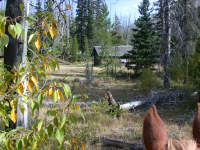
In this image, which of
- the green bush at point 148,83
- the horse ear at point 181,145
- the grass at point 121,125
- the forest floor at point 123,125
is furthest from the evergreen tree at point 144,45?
the horse ear at point 181,145

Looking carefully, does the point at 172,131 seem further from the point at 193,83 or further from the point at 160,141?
the point at 160,141

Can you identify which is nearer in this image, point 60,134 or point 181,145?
point 181,145

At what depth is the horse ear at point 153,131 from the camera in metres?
1.07

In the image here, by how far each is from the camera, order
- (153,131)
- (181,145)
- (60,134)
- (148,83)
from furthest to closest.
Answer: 1. (148,83)
2. (60,134)
3. (181,145)
4. (153,131)

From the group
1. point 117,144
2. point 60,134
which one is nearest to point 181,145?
point 60,134

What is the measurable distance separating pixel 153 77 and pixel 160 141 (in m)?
14.1

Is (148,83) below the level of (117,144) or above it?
above

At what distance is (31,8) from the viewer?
336cm

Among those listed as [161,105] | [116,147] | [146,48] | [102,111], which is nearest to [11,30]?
[116,147]

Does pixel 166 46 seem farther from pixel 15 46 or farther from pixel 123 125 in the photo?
pixel 15 46

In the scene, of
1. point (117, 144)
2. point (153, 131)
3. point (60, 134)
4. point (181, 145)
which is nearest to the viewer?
point (153, 131)

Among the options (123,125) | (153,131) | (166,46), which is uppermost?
(166,46)

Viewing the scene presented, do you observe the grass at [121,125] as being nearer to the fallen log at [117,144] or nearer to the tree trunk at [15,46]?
the fallen log at [117,144]

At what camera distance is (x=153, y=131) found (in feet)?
3.53
